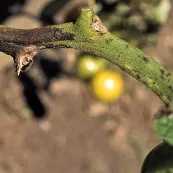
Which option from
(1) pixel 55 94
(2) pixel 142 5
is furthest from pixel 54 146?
(2) pixel 142 5

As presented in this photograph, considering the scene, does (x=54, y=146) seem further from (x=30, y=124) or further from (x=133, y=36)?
(x=133, y=36)

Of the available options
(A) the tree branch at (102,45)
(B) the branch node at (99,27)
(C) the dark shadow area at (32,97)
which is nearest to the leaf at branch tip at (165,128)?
(A) the tree branch at (102,45)

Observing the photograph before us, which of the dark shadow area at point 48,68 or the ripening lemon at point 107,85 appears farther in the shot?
the dark shadow area at point 48,68

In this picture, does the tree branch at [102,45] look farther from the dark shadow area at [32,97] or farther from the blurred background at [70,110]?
the dark shadow area at [32,97]

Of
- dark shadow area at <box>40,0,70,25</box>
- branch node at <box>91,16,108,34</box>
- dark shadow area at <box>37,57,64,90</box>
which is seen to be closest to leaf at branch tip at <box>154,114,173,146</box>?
branch node at <box>91,16,108,34</box>

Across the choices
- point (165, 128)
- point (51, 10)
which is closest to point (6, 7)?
point (51, 10)

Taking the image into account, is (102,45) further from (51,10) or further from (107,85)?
(107,85)
